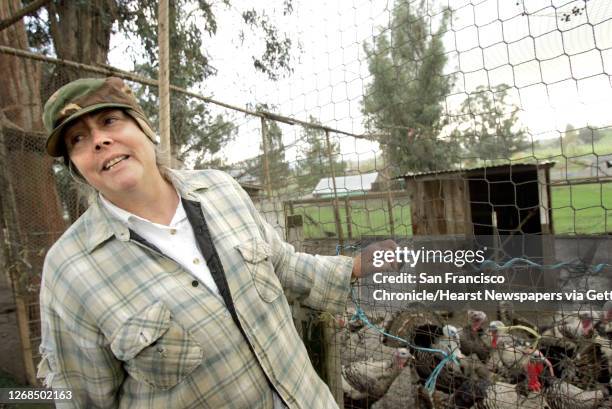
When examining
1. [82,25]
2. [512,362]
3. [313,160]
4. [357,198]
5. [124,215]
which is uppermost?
[82,25]

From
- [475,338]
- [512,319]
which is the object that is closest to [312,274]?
[512,319]

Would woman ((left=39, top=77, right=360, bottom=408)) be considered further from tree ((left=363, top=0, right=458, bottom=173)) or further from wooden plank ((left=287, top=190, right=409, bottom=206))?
wooden plank ((left=287, top=190, right=409, bottom=206))

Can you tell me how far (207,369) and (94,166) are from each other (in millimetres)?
639

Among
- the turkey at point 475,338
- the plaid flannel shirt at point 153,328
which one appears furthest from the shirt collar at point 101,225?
the turkey at point 475,338

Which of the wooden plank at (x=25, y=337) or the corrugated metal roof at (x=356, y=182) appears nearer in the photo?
the corrugated metal roof at (x=356, y=182)

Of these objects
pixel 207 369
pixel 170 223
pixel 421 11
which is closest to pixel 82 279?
pixel 170 223

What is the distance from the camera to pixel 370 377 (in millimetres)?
2494

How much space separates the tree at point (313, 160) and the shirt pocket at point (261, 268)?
984mm

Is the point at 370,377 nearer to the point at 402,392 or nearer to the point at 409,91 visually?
the point at 402,392

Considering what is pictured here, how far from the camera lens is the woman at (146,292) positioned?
1.06 metres

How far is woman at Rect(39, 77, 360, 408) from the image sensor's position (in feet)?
3.49

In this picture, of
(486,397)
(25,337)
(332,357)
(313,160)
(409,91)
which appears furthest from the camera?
(25,337)

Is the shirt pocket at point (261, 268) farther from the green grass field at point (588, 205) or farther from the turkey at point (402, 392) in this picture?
the turkey at point (402, 392)

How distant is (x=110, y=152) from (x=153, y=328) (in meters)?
0.49
